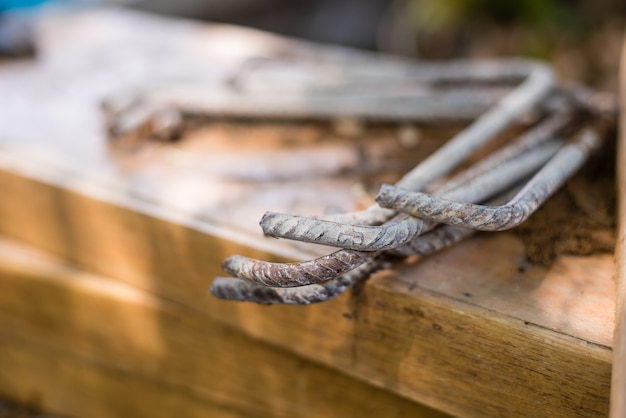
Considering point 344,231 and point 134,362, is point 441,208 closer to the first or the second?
point 344,231

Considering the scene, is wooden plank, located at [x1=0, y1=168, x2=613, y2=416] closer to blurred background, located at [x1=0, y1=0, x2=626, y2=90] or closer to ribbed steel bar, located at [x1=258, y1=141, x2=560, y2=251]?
ribbed steel bar, located at [x1=258, y1=141, x2=560, y2=251]

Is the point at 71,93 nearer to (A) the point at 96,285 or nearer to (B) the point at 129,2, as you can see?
(A) the point at 96,285

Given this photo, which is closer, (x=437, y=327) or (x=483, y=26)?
(x=437, y=327)

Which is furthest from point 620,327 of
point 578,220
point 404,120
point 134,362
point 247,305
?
point 134,362

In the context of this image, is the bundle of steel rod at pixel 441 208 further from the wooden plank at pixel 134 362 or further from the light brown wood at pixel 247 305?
the wooden plank at pixel 134 362

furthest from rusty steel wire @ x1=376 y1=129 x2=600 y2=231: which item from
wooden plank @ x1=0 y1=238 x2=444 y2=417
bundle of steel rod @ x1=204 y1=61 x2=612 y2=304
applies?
wooden plank @ x1=0 y1=238 x2=444 y2=417

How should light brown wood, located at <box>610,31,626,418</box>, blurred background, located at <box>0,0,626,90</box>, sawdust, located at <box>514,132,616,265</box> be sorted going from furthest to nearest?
blurred background, located at <box>0,0,626,90</box>, sawdust, located at <box>514,132,616,265</box>, light brown wood, located at <box>610,31,626,418</box>
